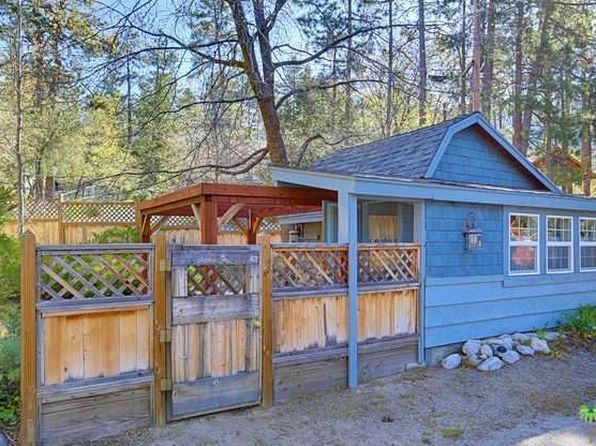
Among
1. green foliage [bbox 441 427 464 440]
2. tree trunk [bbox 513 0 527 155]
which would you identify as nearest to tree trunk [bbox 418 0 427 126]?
tree trunk [bbox 513 0 527 155]

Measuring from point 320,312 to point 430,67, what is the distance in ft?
42.4

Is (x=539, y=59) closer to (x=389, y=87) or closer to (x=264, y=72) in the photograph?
(x=389, y=87)

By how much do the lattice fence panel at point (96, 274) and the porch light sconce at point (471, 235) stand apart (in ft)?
13.4

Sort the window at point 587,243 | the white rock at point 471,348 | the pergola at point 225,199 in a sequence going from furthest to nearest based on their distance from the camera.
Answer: the window at point 587,243, the white rock at point 471,348, the pergola at point 225,199

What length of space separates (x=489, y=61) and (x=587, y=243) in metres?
7.91

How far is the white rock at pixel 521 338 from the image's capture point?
6.73m

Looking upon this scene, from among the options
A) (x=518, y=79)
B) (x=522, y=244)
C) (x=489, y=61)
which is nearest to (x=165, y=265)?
(x=522, y=244)

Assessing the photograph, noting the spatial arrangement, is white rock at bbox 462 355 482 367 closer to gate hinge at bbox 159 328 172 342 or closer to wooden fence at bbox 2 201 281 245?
gate hinge at bbox 159 328 172 342

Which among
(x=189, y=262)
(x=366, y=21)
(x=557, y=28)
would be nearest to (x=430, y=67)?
(x=557, y=28)

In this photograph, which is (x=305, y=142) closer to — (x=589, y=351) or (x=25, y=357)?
(x=589, y=351)

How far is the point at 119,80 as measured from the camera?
10523 millimetres

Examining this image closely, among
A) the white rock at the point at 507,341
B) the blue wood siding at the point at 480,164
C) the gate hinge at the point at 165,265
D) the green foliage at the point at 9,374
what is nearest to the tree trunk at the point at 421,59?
the blue wood siding at the point at 480,164

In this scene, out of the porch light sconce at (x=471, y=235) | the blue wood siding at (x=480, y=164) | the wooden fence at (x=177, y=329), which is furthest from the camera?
the blue wood siding at (x=480, y=164)

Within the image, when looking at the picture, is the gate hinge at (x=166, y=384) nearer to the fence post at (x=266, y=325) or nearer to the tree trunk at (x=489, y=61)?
the fence post at (x=266, y=325)
